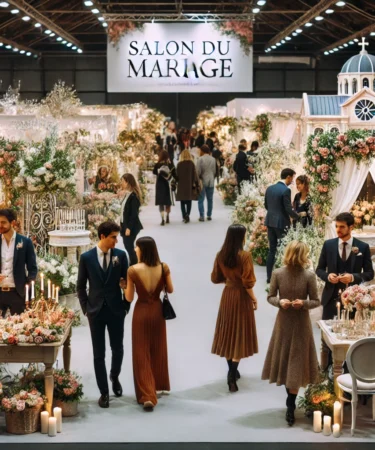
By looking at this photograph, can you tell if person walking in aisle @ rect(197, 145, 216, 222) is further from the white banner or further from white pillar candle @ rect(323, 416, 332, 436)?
white pillar candle @ rect(323, 416, 332, 436)

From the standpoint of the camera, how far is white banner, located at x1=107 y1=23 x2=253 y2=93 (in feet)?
49.0

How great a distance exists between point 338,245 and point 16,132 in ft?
31.5

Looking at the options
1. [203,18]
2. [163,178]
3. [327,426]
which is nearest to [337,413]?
[327,426]

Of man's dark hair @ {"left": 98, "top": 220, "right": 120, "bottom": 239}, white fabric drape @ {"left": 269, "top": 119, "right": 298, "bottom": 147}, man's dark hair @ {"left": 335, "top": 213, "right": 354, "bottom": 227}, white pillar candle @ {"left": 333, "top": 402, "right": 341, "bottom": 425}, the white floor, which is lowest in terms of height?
the white floor

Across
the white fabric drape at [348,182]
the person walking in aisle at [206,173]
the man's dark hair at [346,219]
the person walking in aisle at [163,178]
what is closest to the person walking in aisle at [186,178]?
the person walking in aisle at [163,178]

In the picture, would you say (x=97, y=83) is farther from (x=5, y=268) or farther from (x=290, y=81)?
(x=5, y=268)

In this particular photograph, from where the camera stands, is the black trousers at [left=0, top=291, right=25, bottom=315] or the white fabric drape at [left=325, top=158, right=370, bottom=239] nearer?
the black trousers at [left=0, top=291, right=25, bottom=315]

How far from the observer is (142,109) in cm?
2798

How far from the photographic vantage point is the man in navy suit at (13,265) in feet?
23.1

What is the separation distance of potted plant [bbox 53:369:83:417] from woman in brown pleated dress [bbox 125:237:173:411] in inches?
16.9

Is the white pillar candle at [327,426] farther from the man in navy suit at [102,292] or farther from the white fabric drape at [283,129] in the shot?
the white fabric drape at [283,129]

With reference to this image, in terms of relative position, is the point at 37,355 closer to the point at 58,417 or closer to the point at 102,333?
the point at 58,417

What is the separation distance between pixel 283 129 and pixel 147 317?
1570 cm

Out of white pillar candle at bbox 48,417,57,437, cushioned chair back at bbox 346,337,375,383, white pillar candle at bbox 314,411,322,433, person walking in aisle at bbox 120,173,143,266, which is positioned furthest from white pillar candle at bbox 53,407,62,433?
person walking in aisle at bbox 120,173,143,266
